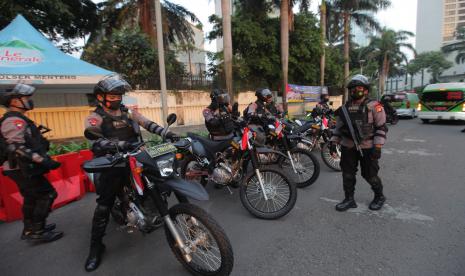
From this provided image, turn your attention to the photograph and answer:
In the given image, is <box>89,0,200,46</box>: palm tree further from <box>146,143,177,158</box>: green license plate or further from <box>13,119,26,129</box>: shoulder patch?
<box>146,143,177,158</box>: green license plate

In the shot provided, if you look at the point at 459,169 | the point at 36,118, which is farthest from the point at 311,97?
the point at 36,118

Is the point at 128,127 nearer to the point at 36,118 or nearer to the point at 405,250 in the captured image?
the point at 405,250

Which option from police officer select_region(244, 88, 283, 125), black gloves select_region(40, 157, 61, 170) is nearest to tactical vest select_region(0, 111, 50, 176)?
black gloves select_region(40, 157, 61, 170)

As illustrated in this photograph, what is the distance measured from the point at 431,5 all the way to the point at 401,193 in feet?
367

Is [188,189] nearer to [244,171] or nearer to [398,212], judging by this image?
[244,171]

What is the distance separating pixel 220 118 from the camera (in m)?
4.62

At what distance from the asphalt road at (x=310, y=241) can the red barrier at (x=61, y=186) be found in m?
0.16

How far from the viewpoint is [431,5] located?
8975 centimetres

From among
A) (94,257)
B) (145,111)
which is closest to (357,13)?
(145,111)

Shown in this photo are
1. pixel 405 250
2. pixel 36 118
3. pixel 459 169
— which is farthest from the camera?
pixel 36 118

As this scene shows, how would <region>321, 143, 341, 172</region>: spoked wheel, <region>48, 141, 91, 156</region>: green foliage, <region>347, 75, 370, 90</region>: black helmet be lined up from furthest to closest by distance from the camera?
<region>321, 143, 341, 172</region>: spoked wheel → <region>48, 141, 91, 156</region>: green foliage → <region>347, 75, 370, 90</region>: black helmet

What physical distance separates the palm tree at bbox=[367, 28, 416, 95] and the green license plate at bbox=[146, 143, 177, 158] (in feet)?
148

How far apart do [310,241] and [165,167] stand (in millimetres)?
1835

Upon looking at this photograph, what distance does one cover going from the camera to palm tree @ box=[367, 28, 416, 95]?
41.0 m
